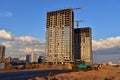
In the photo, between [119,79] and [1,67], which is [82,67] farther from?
[119,79]

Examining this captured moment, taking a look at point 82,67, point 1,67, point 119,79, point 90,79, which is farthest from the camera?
point 1,67

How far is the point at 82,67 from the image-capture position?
95500 mm

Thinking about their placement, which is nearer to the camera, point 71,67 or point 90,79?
point 90,79

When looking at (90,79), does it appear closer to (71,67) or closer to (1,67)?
(71,67)

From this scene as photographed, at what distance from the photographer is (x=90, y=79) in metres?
47.8

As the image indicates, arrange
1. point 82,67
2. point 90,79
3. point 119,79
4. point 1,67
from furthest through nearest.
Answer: point 1,67
point 82,67
point 90,79
point 119,79

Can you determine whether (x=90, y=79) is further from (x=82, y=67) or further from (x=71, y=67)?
(x=71, y=67)

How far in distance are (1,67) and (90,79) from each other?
6289 centimetres

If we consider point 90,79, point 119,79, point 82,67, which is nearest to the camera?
point 119,79

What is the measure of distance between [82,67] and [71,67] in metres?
9.76

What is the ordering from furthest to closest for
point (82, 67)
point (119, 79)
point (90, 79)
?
1. point (82, 67)
2. point (90, 79)
3. point (119, 79)

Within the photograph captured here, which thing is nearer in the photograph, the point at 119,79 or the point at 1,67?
the point at 119,79

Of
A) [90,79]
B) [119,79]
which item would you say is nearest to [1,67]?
[90,79]

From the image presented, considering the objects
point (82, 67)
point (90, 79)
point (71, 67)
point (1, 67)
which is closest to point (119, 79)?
point (90, 79)
